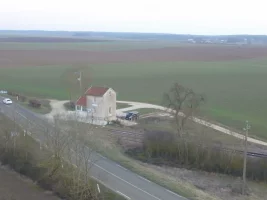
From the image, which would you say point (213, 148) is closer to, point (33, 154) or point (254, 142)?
point (254, 142)

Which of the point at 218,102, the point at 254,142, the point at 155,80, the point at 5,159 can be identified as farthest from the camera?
the point at 155,80

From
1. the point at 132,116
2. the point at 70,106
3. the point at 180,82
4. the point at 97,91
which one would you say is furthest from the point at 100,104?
the point at 180,82

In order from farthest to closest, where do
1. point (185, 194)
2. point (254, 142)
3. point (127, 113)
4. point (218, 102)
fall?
point (218, 102) < point (127, 113) < point (254, 142) < point (185, 194)

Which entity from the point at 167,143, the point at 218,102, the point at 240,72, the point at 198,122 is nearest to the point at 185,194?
the point at 167,143

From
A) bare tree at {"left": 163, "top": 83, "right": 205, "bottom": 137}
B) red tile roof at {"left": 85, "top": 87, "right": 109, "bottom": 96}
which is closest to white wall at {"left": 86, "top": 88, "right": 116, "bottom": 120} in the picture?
red tile roof at {"left": 85, "top": 87, "right": 109, "bottom": 96}

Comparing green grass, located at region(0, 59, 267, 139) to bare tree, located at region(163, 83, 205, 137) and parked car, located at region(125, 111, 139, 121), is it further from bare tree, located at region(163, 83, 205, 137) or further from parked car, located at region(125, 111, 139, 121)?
parked car, located at region(125, 111, 139, 121)

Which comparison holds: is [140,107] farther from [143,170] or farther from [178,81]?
[143,170]

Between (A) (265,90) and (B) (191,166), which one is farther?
(A) (265,90)
